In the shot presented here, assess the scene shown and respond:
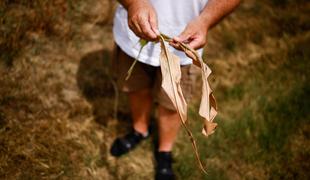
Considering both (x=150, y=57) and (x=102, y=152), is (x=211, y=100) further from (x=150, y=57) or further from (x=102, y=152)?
(x=102, y=152)

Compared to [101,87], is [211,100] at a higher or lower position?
higher

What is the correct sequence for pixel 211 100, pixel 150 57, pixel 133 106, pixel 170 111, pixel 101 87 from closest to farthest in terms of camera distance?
pixel 211 100
pixel 150 57
pixel 170 111
pixel 133 106
pixel 101 87

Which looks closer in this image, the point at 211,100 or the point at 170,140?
the point at 211,100

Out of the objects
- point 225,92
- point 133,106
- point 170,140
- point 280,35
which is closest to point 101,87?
point 133,106

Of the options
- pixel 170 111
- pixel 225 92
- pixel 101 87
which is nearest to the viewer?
pixel 170 111

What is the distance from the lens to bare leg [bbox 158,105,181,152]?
6.70 feet

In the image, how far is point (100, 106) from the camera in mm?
2475

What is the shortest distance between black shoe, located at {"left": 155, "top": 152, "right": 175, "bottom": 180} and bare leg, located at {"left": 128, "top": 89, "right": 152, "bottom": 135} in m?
0.19

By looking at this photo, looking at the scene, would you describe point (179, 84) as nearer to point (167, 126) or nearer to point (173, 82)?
point (173, 82)

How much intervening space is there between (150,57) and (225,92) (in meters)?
1.17

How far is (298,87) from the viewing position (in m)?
2.72

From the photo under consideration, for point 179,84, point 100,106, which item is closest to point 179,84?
point 179,84

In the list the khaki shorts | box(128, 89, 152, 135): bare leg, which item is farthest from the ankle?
the khaki shorts

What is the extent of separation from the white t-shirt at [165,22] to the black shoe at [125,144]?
678 mm
